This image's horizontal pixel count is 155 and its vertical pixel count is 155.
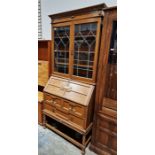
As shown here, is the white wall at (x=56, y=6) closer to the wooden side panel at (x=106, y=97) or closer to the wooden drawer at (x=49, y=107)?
the wooden side panel at (x=106, y=97)

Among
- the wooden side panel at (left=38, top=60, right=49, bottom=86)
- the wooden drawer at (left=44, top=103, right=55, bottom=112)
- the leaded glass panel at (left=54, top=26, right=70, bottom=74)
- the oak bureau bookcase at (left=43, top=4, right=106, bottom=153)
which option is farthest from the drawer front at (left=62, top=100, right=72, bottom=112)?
the wooden side panel at (left=38, top=60, right=49, bottom=86)

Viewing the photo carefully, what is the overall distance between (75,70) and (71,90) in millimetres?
291

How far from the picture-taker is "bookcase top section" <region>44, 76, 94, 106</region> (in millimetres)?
1621

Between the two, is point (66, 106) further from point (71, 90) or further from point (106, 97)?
point (106, 97)

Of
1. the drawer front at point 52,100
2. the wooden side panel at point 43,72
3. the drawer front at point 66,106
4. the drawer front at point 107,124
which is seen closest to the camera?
the drawer front at point 107,124

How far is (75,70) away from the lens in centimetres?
181

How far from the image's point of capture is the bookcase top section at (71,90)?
1.62 metres

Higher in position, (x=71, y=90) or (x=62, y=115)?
(x=71, y=90)

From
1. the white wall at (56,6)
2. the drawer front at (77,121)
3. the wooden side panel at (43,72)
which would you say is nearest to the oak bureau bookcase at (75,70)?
the drawer front at (77,121)

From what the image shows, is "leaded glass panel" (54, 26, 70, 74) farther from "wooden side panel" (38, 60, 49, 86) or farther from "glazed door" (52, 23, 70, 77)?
"wooden side panel" (38, 60, 49, 86)

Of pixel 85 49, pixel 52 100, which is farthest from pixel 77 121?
pixel 85 49

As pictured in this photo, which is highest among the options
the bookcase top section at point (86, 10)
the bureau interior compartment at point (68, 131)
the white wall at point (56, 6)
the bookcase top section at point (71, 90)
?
the white wall at point (56, 6)
